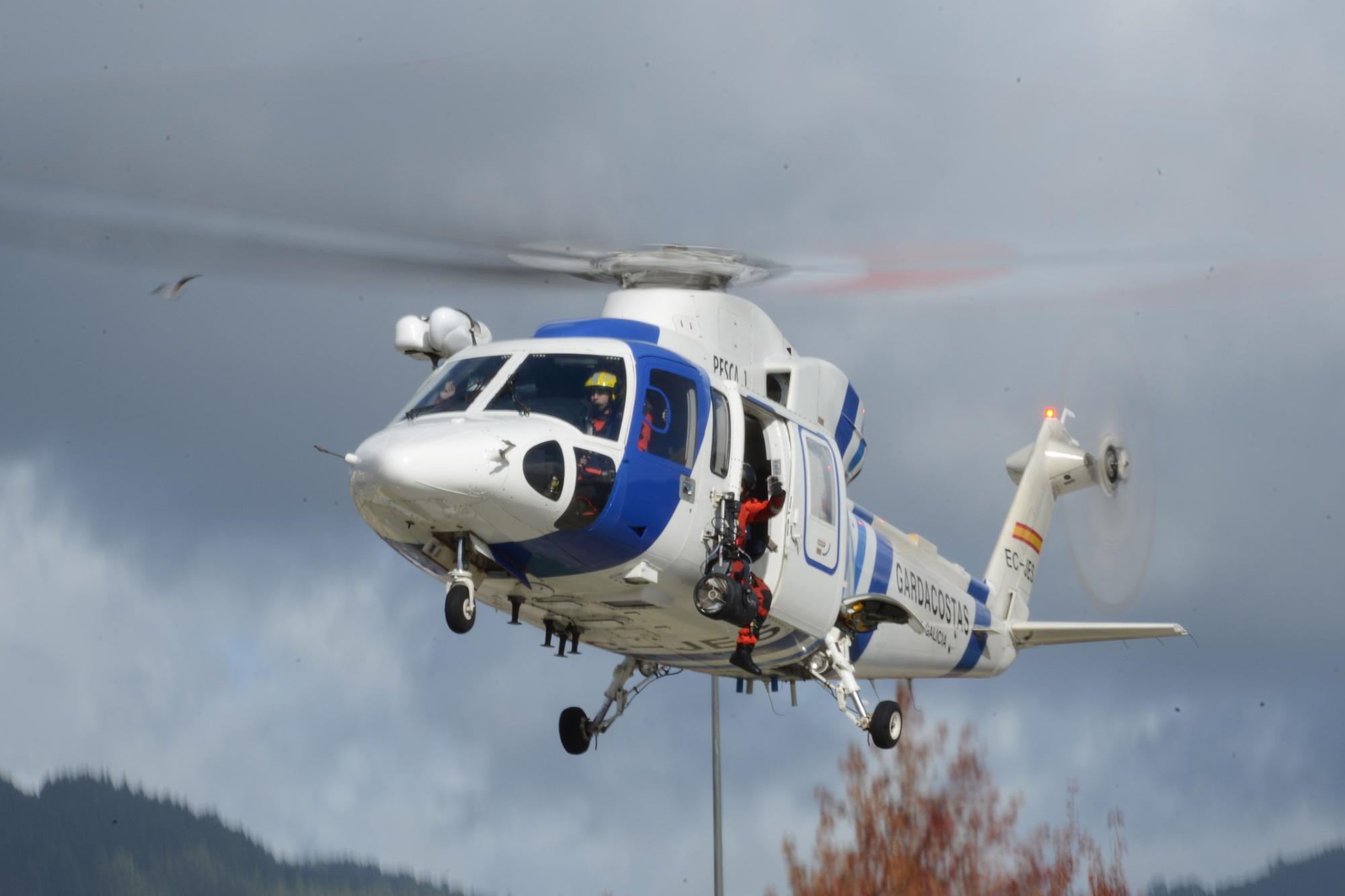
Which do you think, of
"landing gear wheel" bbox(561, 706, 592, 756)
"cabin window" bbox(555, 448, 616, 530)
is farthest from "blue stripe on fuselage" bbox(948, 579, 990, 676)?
"cabin window" bbox(555, 448, 616, 530)

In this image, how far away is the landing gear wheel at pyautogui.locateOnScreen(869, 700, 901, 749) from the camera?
16.3 meters

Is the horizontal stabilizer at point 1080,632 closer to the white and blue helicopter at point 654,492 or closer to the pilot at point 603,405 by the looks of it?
the white and blue helicopter at point 654,492

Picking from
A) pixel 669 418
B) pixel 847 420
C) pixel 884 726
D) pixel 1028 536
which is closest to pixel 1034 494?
pixel 1028 536

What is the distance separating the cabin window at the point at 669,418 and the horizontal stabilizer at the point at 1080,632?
23.9 ft

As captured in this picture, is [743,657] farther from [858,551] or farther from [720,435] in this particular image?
[858,551]

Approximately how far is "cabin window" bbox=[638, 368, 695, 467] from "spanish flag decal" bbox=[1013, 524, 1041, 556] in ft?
29.7

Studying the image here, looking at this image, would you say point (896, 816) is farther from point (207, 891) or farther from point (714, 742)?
point (207, 891)

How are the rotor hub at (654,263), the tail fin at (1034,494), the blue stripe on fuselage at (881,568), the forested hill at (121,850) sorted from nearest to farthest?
1. the rotor hub at (654,263)
2. the blue stripe on fuselage at (881,568)
3. the tail fin at (1034,494)
4. the forested hill at (121,850)

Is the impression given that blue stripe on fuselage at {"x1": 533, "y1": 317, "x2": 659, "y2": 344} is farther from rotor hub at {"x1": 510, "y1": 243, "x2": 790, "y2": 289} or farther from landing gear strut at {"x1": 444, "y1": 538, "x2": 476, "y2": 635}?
landing gear strut at {"x1": 444, "y1": 538, "x2": 476, "y2": 635}

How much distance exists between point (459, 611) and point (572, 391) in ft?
6.15

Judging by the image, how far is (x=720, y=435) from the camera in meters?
14.6

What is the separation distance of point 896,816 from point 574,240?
20344 millimetres

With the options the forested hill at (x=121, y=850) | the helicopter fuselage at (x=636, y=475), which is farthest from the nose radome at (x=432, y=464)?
the forested hill at (x=121, y=850)

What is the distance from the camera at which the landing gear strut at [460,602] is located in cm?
1311
